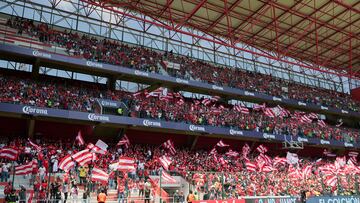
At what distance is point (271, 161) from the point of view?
35250mm

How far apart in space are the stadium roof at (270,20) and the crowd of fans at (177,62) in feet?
12.8

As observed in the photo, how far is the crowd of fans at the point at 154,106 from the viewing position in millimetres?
26906

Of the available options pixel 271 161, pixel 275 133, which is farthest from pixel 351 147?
pixel 271 161

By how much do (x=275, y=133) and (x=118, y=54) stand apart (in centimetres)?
1972

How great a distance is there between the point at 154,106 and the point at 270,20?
17.3 meters

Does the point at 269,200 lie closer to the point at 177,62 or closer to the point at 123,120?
the point at 123,120

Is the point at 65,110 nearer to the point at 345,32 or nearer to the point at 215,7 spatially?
the point at 215,7

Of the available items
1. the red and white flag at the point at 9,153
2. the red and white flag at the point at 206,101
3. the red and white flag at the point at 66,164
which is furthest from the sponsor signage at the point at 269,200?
the red and white flag at the point at 206,101

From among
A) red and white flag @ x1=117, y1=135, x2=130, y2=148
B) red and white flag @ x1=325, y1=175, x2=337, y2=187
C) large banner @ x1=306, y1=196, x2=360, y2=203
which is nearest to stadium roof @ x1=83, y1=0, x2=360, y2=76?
red and white flag @ x1=117, y1=135, x2=130, y2=148

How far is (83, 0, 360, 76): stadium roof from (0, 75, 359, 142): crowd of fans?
25.0ft

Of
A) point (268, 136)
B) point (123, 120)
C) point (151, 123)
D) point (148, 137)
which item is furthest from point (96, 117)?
point (268, 136)

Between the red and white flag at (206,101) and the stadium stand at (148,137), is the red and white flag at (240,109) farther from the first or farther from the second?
the red and white flag at (206,101)

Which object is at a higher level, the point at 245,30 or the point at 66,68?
the point at 245,30

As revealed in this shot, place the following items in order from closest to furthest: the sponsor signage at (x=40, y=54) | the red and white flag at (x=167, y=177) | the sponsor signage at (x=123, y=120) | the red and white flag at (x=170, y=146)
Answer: the red and white flag at (x=167, y=177), the sponsor signage at (x=123, y=120), the sponsor signage at (x=40, y=54), the red and white flag at (x=170, y=146)
